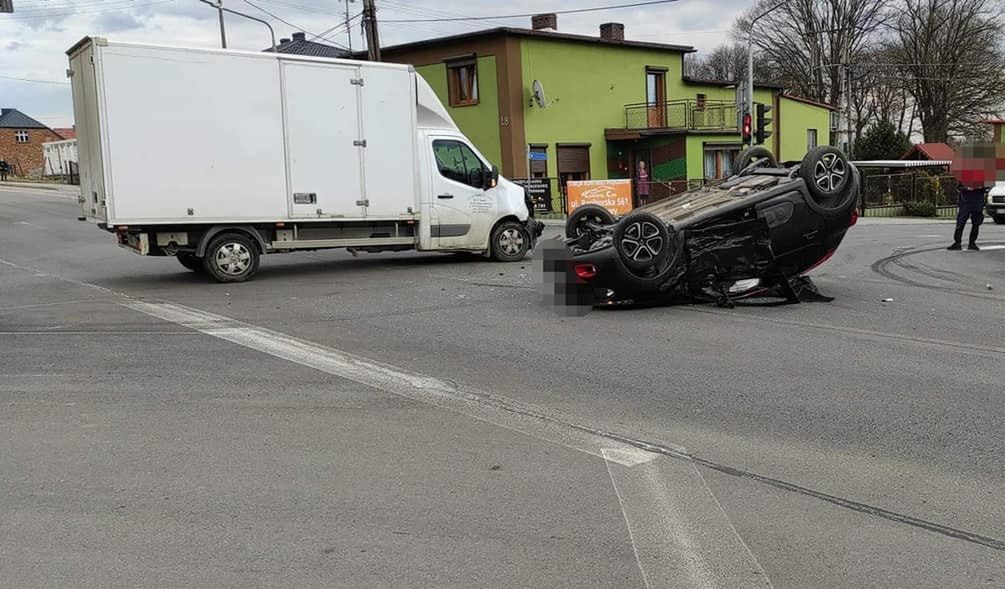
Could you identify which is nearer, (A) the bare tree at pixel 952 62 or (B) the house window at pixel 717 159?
(B) the house window at pixel 717 159

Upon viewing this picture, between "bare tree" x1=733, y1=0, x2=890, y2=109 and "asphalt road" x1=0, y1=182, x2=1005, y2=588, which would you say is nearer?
"asphalt road" x1=0, y1=182, x2=1005, y2=588

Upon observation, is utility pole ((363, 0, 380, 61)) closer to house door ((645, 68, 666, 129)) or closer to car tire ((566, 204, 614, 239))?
house door ((645, 68, 666, 129))

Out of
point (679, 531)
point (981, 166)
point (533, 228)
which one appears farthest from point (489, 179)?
point (679, 531)

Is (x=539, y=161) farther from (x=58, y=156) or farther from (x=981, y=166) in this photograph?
(x=58, y=156)

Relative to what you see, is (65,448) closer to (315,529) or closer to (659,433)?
(315,529)

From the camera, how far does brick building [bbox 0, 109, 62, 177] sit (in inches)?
3145

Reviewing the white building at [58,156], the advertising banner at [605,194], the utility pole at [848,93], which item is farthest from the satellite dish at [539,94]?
the white building at [58,156]

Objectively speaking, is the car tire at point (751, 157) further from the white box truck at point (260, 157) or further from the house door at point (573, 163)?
the house door at point (573, 163)

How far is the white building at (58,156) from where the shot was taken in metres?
65.4

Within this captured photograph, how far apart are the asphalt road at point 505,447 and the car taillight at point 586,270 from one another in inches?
19.8

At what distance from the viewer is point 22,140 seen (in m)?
82.3

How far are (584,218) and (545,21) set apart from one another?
32.1 m

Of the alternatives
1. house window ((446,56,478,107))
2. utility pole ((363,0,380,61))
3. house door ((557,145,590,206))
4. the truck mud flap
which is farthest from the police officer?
house window ((446,56,478,107))

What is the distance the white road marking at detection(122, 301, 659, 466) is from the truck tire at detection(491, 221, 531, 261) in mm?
6168
